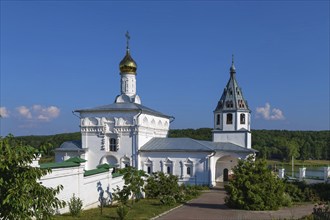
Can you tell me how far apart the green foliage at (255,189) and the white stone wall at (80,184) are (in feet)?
16.4

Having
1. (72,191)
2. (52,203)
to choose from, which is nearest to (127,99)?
(72,191)

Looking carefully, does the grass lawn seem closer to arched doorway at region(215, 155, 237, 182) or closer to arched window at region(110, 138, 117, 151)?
arched window at region(110, 138, 117, 151)

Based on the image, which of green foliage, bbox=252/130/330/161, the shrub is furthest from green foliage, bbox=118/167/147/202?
green foliage, bbox=252/130/330/161

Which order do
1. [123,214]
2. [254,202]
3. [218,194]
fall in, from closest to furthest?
[123,214]
[254,202]
[218,194]

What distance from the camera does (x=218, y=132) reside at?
92.4 feet

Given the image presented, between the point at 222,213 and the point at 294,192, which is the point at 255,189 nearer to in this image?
the point at 222,213

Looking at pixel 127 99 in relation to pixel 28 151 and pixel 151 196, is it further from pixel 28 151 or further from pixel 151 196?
pixel 28 151

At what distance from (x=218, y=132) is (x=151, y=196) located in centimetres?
1076

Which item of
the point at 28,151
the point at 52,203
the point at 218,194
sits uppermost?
the point at 28,151

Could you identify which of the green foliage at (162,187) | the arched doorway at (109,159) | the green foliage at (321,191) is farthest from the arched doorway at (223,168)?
the green foliage at (162,187)

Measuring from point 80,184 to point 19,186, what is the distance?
874 centimetres

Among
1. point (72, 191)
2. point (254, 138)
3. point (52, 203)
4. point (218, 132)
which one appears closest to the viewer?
point (52, 203)

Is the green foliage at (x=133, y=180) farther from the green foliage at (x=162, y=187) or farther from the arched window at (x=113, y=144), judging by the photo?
the arched window at (x=113, y=144)

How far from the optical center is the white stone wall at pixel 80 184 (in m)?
12.3
